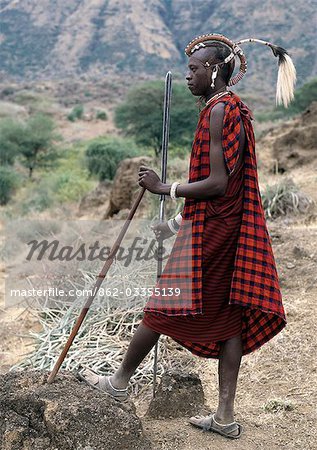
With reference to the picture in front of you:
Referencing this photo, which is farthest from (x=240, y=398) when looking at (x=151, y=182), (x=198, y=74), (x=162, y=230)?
(x=198, y=74)

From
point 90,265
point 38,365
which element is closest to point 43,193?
point 90,265

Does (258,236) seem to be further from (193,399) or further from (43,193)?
(43,193)

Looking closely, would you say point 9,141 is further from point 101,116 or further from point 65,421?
point 65,421

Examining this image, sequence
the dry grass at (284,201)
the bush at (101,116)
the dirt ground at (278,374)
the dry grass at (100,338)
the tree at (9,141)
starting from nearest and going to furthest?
the dirt ground at (278,374), the dry grass at (100,338), the dry grass at (284,201), the tree at (9,141), the bush at (101,116)

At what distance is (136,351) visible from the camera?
2414 mm

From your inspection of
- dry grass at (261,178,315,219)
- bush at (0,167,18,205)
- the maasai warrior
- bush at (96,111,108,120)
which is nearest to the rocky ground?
the maasai warrior

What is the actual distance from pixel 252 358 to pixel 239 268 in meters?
1.65

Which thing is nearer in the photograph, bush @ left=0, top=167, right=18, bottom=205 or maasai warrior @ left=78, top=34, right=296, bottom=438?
maasai warrior @ left=78, top=34, right=296, bottom=438

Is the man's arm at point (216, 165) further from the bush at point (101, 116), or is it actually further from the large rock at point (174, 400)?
the bush at point (101, 116)

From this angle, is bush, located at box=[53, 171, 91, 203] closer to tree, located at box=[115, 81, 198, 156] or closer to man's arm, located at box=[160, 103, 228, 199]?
tree, located at box=[115, 81, 198, 156]

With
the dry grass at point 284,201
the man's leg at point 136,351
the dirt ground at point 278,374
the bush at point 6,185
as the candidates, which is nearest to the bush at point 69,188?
the bush at point 6,185

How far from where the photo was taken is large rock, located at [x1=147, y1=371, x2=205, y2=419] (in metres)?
2.73

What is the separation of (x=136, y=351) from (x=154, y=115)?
18.3 meters

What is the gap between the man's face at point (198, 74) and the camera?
7.51 feet
